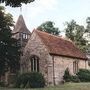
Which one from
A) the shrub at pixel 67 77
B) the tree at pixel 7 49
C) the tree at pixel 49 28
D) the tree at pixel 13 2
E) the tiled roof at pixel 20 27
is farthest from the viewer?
the tree at pixel 49 28

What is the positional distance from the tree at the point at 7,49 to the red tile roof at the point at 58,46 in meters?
4.12

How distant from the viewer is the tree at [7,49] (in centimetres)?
4516

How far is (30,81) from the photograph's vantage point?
134ft

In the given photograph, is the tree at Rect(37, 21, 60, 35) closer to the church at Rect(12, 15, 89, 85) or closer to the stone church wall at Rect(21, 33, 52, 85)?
the church at Rect(12, 15, 89, 85)

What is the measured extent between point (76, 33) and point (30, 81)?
40.9 meters

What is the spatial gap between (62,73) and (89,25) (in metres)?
39.5

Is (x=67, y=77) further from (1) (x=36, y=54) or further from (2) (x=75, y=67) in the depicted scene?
(1) (x=36, y=54)

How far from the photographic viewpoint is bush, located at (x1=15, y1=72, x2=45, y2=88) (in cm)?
4069

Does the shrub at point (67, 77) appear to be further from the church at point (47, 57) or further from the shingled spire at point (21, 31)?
the shingled spire at point (21, 31)

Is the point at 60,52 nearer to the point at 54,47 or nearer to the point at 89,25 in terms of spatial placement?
the point at 54,47

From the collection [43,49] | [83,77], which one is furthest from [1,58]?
[83,77]

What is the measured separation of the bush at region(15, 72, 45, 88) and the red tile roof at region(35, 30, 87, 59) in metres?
4.54

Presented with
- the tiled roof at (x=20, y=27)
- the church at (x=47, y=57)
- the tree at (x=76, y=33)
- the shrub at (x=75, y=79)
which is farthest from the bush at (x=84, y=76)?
the tree at (x=76, y=33)

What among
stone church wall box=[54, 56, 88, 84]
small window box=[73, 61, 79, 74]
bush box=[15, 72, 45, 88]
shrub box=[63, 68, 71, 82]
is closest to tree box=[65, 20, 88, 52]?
small window box=[73, 61, 79, 74]
